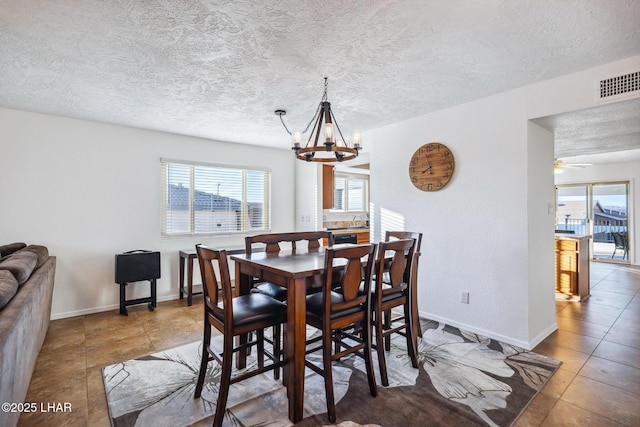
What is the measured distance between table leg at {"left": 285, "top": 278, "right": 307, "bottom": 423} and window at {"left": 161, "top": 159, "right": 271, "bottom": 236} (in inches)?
125

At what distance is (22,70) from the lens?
7.98 feet

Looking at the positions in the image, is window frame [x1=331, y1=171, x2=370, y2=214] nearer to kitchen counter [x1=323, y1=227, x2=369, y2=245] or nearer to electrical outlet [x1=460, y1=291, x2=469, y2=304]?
kitchen counter [x1=323, y1=227, x2=369, y2=245]

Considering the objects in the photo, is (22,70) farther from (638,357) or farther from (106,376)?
A: (638,357)

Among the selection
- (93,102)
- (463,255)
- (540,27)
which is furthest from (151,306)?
(540,27)

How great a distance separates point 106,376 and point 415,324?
2.39 meters

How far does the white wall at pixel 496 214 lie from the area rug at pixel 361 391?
0.45 metres

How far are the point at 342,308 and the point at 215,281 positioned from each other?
0.81 m

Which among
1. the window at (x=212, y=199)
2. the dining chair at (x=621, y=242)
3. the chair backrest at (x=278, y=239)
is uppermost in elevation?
the window at (x=212, y=199)

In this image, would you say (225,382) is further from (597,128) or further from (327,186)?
(327,186)

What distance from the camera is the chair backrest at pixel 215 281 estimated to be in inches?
70.5

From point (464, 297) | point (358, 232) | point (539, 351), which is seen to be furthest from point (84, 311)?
point (539, 351)

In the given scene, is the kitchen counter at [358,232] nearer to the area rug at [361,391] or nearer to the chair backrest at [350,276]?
the area rug at [361,391]

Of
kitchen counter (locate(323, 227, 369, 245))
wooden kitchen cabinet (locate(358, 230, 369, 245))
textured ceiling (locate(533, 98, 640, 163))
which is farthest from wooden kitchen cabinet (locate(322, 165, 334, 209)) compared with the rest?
textured ceiling (locate(533, 98, 640, 163))

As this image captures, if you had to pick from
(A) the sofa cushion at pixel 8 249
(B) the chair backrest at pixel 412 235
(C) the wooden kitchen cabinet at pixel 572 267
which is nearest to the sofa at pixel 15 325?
(A) the sofa cushion at pixel 8 249
